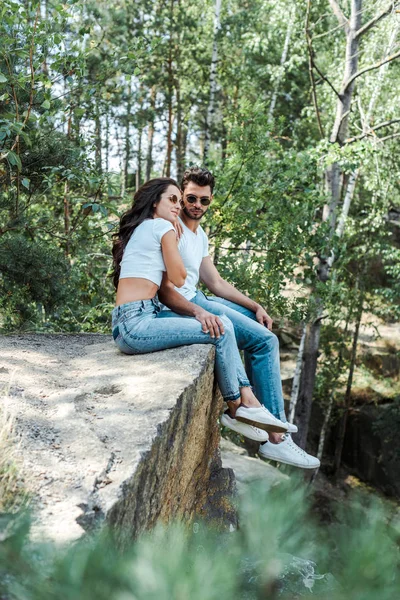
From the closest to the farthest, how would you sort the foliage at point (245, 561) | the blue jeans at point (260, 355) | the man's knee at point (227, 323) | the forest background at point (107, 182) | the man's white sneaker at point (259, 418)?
the foliage at point (245, 561), the man's white sneaker at point (259, 418), the man's knee at point (227, 323), the blue jeans at point (260, 355), the forest background at point (107, 182)

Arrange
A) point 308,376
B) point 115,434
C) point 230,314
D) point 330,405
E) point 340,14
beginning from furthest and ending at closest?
point 330,405 < point 308,376 < point 340,14 < point 230,314 < point 115,434

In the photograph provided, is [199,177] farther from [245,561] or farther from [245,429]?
[245,561]

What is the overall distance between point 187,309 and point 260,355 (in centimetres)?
62

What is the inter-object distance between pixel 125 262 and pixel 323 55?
48.5ft

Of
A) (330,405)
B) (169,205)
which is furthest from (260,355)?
(330,405)

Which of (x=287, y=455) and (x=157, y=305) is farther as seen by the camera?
(x=157, y=305)

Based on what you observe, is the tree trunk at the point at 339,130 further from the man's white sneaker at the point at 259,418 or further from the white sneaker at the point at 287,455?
the man's white sneaker at the point at 259,418

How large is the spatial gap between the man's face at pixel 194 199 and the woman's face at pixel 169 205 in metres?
0.33

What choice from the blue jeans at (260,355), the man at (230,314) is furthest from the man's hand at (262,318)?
the blue jeans at (260,355)

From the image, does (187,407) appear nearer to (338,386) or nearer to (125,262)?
(125,262)

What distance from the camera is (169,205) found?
13.1 ft

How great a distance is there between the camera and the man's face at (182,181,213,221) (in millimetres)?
4328

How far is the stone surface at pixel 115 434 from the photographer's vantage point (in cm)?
197

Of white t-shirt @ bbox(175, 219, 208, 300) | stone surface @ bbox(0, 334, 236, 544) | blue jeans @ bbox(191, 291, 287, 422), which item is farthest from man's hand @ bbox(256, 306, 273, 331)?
stone surface @ bbox(0, 334, 236, 544)
